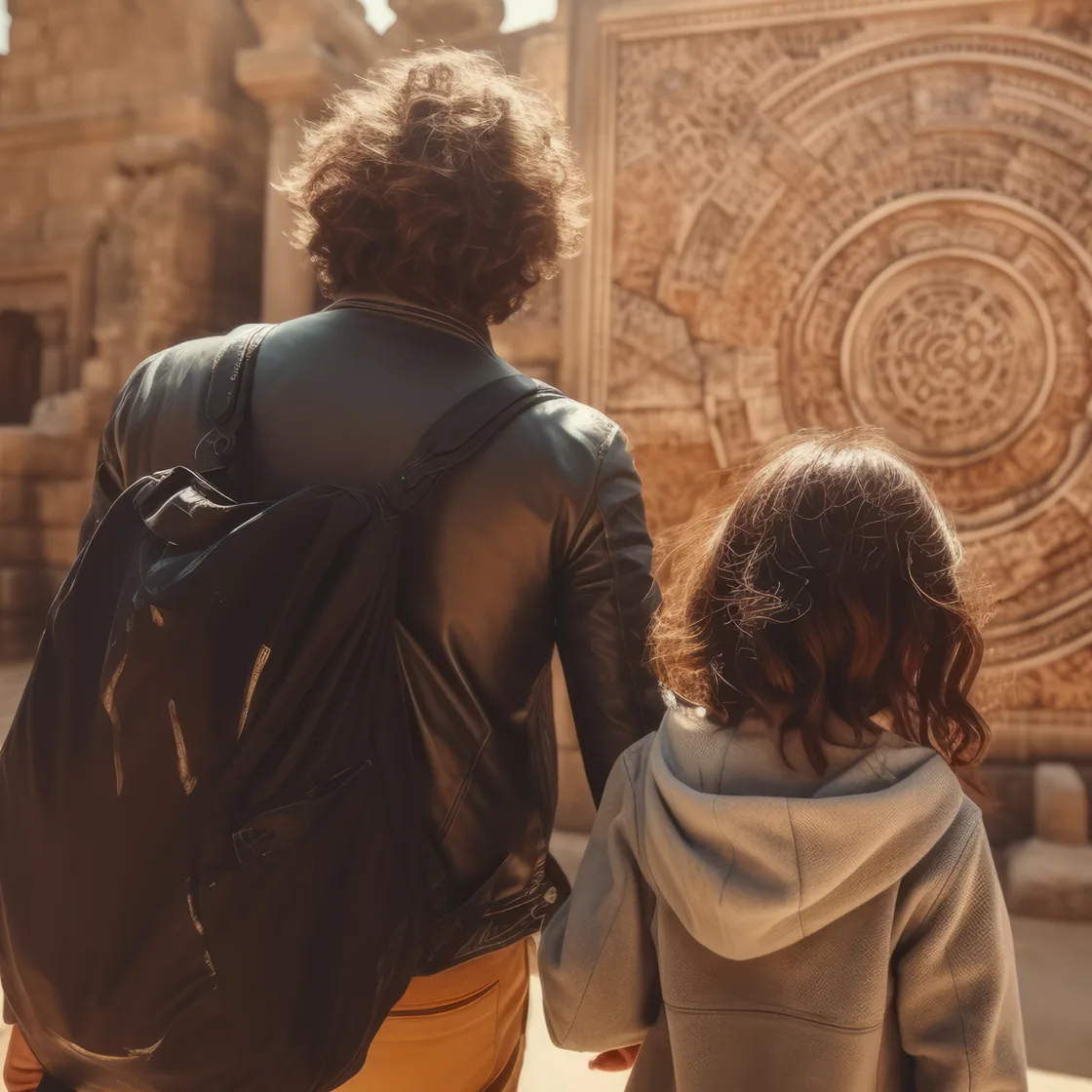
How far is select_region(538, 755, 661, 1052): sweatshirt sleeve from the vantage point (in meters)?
1.17

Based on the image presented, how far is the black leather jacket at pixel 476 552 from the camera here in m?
1.17

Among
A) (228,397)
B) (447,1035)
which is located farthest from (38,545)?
(447,1035)

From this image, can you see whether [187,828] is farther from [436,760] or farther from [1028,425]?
[1028,425]

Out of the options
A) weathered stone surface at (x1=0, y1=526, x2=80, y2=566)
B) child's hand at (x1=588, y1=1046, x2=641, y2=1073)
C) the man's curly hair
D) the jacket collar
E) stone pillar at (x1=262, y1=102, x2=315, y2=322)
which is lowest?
weathered stone surface at (x1=0, y1=526, x2=80, y2=566)

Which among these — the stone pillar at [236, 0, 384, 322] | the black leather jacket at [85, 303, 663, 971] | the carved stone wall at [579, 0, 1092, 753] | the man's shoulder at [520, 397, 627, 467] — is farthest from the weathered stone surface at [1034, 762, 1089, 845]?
the stone pillar at [236, 0, 384, 322]

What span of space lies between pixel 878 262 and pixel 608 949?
3.73m

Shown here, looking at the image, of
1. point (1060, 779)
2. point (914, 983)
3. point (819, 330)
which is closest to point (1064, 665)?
point (1060, 779)

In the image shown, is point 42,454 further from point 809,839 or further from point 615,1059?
point 809,839

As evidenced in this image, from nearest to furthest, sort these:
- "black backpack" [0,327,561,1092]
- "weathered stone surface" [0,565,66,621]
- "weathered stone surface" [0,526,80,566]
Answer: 1. "black backpack" [0,327,561,1092]
2. "weathered stone surface" [0,565,66,621]
3. "weathered stone surface" [0,526,80,566]

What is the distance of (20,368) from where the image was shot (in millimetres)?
9695

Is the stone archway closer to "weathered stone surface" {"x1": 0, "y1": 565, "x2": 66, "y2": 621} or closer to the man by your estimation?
"weathered stone surface" {"x1": 0, "y1": 565, "x2": 66, "y2": 621}

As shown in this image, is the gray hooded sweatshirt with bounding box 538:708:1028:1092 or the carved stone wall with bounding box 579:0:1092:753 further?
the carved stone wall with bounding box 579:0:1092:753

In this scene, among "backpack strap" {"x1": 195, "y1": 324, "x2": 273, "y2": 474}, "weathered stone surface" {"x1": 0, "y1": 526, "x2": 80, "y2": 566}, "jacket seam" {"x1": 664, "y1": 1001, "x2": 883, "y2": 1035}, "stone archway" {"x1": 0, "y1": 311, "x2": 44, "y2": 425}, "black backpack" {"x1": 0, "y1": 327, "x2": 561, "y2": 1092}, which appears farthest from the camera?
"stone archway" {"x1": 0, "y1": 311, "x2": 44, "y2": 425}

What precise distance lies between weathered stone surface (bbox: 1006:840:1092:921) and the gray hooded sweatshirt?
3.00 meters
